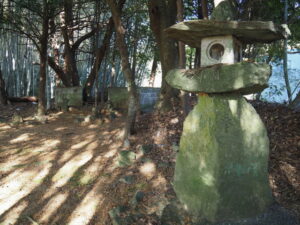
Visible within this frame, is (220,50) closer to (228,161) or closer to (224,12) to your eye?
(224,12)

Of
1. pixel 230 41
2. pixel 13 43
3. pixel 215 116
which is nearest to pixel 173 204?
pixel 215 116

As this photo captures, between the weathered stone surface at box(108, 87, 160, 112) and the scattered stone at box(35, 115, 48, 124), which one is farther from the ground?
the weathered stone surface at box(108, 87, 160, 112)

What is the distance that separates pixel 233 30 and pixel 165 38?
320cm

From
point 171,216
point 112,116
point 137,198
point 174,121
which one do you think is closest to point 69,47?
point 112,116

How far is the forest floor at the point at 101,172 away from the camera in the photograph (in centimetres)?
315

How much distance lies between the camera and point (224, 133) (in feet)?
8.63

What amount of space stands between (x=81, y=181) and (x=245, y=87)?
2.49 metres

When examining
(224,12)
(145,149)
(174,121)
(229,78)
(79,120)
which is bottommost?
(145,149)

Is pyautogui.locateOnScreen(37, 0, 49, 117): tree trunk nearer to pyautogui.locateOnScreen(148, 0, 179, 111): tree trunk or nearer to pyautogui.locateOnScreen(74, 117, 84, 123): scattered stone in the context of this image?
pyautogui.locateOnScreen(74, 117, 84, 123): scattered stone

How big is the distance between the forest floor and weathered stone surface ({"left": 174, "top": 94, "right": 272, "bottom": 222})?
1.61 ft

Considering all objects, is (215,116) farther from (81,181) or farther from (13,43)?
(13,43)

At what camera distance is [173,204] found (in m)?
2.97

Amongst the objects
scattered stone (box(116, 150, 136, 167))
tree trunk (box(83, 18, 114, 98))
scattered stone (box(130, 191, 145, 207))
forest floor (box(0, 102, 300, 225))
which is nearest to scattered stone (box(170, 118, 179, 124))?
forest floor (box(0, 102, 300, 225))

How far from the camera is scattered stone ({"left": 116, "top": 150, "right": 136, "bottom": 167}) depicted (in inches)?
162
